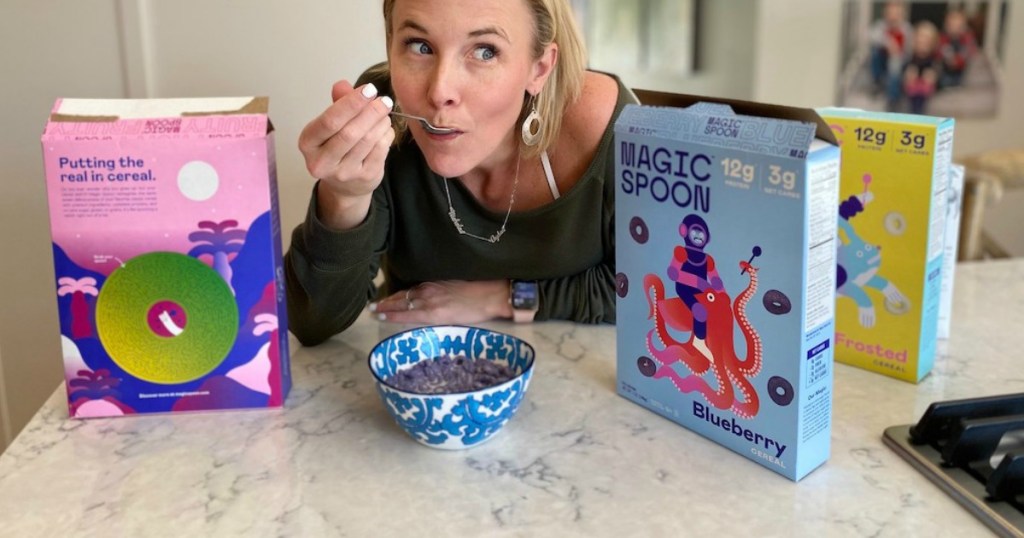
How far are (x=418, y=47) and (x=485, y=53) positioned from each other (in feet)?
0.25

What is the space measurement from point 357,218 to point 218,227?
212 mm

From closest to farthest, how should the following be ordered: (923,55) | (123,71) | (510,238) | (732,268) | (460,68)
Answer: (732,268) < (460,68) < (510,238) < (123,71) < (923,55)

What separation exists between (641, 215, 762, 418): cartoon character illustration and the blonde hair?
1.36 ft

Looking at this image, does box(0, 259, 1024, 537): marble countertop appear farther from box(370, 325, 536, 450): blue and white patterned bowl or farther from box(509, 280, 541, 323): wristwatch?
box(509, 280, 541, 323): wristwatch

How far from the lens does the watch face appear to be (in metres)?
1.16

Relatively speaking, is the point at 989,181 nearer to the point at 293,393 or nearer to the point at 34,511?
the point at 293,393

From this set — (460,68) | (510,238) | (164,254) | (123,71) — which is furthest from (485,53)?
(123,71)

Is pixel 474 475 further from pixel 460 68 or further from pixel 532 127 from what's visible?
pixel 532 127

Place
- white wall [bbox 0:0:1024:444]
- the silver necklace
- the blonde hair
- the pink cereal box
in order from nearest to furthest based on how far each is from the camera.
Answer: the pink cereal box, the blonde hair, the silver necklace, white wall [bbox 0:0:1024:444]

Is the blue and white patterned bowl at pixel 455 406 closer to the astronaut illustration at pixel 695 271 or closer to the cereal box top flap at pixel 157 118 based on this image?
the astronaut illustration at pixel 695 271

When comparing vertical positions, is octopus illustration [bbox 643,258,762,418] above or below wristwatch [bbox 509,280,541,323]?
above

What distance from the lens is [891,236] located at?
95 cm

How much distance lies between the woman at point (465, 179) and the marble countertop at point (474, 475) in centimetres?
18

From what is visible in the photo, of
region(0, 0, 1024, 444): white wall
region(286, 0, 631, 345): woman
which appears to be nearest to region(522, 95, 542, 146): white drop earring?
region(286, 0, 631, 345): woman
